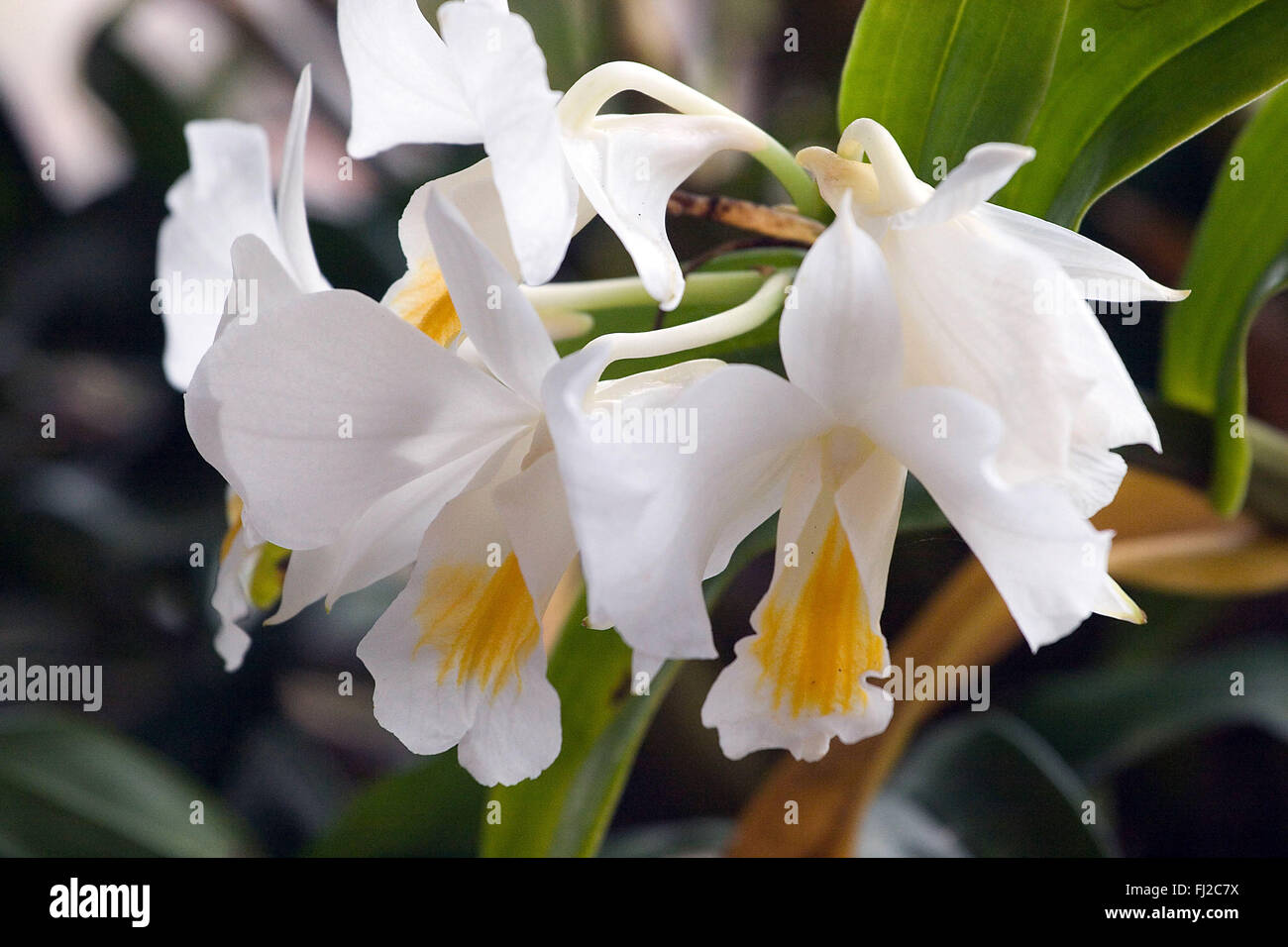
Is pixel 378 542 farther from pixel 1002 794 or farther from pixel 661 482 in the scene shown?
pixel 1002 794

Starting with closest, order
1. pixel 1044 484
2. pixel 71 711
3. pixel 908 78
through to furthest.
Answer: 1. pixel 1044 484
2. pixel 908 78
3. pixel 71 711

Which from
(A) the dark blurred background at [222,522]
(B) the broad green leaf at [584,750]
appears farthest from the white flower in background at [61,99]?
(B) the broad green leaf at [584,750]

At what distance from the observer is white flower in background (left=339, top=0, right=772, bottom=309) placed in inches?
10.8

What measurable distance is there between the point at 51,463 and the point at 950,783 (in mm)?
887

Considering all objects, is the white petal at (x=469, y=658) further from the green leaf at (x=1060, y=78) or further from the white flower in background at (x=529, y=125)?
the green leaf at (x=1060, y=78)

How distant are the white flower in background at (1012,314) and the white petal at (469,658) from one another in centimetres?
16

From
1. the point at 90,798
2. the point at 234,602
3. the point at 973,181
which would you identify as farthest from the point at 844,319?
the point at 90,798

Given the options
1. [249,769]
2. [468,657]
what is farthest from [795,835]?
[249,769]

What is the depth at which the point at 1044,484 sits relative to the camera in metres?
0.26

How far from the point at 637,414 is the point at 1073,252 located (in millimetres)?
148

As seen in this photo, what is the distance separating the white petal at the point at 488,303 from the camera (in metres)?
0.27

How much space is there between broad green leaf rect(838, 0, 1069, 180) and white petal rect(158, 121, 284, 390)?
0.93 feet

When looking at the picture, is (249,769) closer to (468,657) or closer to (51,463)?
(51,463)
